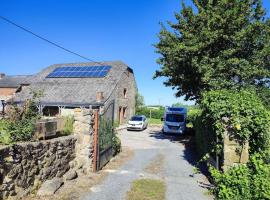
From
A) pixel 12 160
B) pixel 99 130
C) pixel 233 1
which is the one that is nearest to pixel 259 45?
pixel 233 1

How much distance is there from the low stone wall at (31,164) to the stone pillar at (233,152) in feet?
16.8

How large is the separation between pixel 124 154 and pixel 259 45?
34.8ft

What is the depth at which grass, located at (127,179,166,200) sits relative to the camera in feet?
23.5

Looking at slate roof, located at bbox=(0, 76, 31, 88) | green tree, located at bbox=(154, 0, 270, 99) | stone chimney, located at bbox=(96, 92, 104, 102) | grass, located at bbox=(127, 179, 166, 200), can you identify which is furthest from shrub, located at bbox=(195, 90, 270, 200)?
slate roof, located at bbox=(0, 76, 31, 88)

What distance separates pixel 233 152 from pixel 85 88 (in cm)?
2425

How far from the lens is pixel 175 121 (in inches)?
985

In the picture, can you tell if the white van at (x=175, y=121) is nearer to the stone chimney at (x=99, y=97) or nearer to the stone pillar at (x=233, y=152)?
the stone chimney at (x=99, y=97)

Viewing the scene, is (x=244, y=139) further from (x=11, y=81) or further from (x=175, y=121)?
(x=11, y=81)

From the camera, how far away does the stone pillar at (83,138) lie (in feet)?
31.1

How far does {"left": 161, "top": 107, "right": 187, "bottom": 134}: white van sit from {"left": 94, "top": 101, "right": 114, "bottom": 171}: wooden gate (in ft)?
41.5

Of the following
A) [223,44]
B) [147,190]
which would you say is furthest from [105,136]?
[223,44]

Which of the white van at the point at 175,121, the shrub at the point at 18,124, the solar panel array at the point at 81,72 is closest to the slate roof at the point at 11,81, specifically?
the solar panel array at the point at 81,72

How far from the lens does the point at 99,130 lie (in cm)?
1034

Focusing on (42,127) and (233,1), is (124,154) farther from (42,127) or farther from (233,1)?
(233,1)
